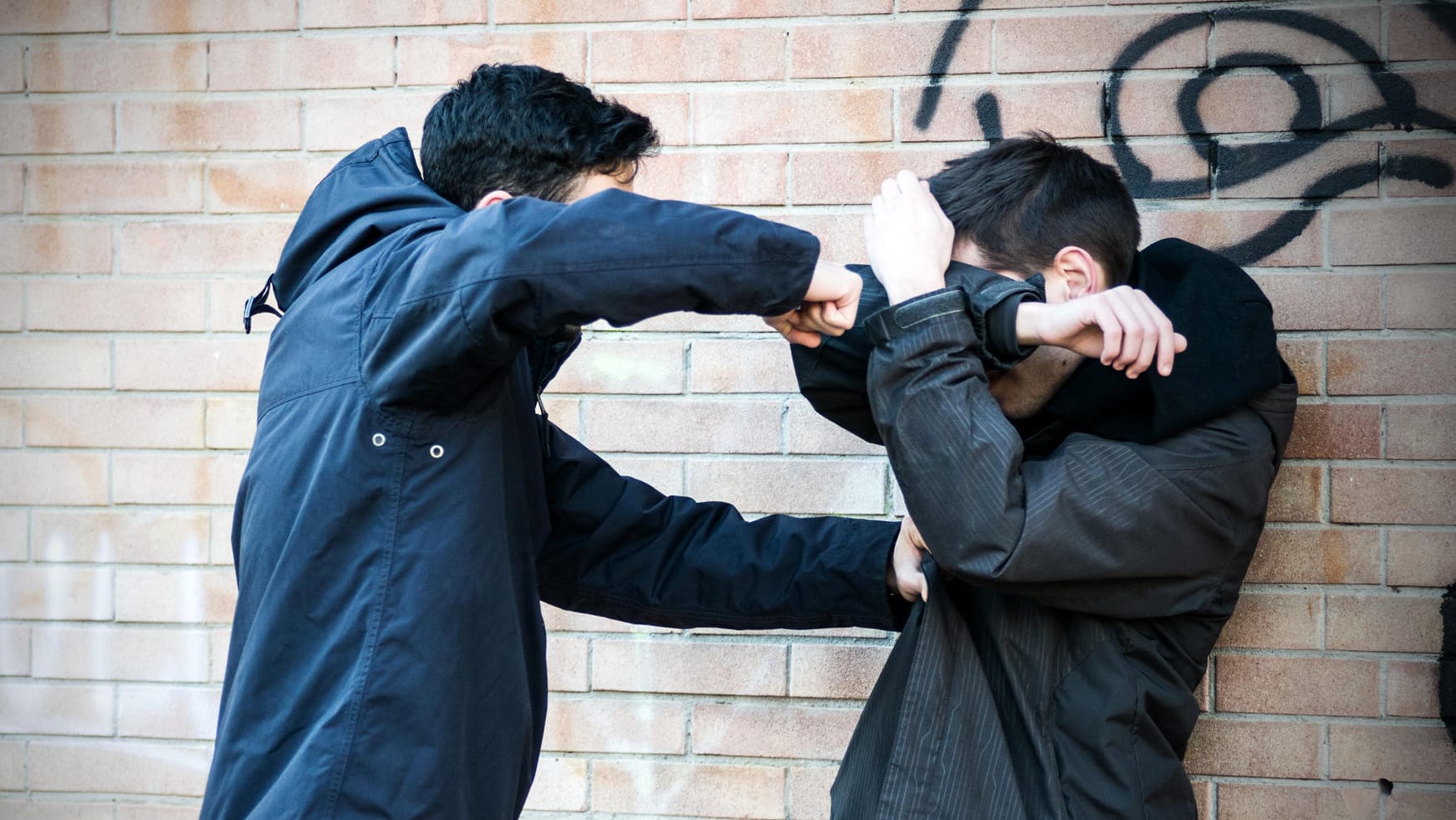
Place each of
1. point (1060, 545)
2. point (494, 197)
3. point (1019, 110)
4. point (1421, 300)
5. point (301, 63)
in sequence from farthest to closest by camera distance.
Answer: point (301, 63), point (1019, 110), point (1421, 300), point (494, 197), point (1060, 545)

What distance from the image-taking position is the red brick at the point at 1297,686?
2.43 metres

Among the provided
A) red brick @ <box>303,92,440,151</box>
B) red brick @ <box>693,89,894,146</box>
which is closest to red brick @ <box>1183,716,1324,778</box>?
red brick @ <box>693,89,894,146</box>

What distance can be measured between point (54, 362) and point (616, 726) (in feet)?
5.14

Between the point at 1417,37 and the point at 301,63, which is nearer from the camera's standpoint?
the point at 1417,37

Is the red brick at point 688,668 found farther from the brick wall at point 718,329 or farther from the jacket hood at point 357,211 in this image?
the jacket hood at point 357,211

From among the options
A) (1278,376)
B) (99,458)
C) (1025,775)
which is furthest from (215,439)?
(1278,376)

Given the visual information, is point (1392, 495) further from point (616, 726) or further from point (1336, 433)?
point (616, 726)

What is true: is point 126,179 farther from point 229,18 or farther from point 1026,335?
point 1026,335

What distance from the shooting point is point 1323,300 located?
242 cm

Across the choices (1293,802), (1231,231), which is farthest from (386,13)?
(1293,802)

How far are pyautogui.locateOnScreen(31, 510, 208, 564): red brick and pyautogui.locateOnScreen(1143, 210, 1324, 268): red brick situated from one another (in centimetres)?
222

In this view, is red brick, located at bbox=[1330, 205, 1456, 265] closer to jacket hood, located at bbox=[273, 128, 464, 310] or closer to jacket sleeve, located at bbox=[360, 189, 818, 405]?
jacket sleeve, located at bbox=[360, 189, 818, 405]

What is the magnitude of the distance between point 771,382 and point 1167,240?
36.6 inches

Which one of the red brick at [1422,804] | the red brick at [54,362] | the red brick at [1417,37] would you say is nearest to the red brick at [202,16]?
the red brick at [54,362]
